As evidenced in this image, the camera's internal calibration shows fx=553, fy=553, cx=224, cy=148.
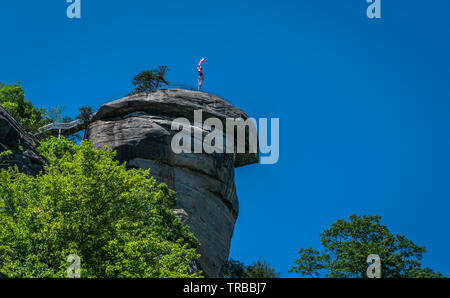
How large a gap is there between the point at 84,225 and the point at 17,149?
1509 cm

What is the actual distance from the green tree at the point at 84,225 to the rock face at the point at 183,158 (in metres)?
15.9

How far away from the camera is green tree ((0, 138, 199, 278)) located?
75.1 ft

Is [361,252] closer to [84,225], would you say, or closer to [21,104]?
[84,225]

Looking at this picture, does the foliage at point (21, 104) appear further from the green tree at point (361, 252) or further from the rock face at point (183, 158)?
the green tree at point (361, 252)

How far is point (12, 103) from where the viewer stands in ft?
Result: 196

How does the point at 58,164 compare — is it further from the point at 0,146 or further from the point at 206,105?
the point at 206,105

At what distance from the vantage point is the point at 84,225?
24203 millimetres

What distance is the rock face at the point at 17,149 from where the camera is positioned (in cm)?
3575

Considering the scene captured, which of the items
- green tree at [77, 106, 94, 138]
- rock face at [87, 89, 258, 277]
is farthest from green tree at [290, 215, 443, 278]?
green tree at [77, 106, 94, 138]

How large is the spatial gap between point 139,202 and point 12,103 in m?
37.7

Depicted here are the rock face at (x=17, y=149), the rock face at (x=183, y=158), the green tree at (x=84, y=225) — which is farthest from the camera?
the rock face at (x=183, y=158)

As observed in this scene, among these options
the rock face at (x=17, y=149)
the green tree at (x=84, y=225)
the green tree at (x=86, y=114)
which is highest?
the green tree at (x=86, y=114)

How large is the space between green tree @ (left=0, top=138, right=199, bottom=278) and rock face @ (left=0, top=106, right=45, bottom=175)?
811 centimetres

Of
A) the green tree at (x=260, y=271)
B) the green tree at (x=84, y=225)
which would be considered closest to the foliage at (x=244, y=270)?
the green tree at (x=260, y=271)
